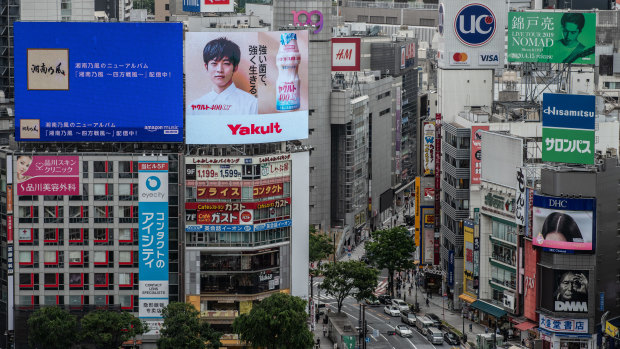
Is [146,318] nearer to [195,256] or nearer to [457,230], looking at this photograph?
[195,256]

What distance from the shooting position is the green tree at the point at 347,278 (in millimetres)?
183375

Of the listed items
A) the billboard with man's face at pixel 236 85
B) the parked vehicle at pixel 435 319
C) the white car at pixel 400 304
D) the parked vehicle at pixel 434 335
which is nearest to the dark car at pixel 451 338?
the parked vehicle at pixel 434 335

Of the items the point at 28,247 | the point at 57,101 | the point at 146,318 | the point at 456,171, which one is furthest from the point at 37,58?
the point at 456,171

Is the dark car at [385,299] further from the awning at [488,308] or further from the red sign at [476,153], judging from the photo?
the red sign at [476,153]

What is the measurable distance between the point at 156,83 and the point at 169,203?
41.7ft

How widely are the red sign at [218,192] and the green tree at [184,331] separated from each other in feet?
41.0

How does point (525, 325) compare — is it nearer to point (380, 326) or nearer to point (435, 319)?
point (435, 319)

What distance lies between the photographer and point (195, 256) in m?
163

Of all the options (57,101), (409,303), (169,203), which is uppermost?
(57,101)

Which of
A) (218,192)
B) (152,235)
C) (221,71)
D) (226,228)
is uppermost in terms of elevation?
(221,71)

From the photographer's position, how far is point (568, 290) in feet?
531

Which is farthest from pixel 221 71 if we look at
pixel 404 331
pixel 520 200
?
pixel 404 331

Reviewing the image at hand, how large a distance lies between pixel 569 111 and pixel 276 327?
125 feet

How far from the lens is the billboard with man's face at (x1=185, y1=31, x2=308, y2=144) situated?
533ft
